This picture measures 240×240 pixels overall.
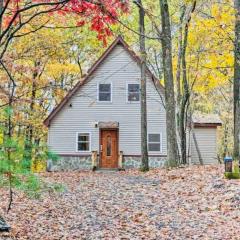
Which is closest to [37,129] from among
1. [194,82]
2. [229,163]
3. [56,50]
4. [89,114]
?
[89,114]

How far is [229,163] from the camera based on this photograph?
1130 centimetres

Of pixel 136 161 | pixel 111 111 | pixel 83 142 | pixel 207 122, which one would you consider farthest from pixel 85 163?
pixel 207 122

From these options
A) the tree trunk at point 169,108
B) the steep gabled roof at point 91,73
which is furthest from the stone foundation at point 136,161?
the tree trunk at point 169,108

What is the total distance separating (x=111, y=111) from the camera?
2339 cm

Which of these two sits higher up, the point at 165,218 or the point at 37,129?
the point at 37,129

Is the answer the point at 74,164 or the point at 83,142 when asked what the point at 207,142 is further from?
the point at 74,164

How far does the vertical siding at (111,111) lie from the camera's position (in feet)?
76.4

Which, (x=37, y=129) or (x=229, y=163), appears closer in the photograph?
(x=229, y=163)

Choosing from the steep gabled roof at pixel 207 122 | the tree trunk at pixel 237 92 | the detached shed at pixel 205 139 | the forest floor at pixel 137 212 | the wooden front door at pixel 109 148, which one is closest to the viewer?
the forest floor at pixel 137 212

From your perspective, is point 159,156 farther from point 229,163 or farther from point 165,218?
point 165,218

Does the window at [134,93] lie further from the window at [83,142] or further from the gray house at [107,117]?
the window at [83,142]

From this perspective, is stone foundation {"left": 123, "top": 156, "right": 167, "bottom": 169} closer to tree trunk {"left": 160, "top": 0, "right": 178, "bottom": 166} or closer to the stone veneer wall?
the stone veneer wall

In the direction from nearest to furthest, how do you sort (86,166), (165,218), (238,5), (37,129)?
1. (165,218)
2. (238,5)
3. (86,166)
4. (37,129)

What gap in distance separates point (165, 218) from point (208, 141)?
18079mm
